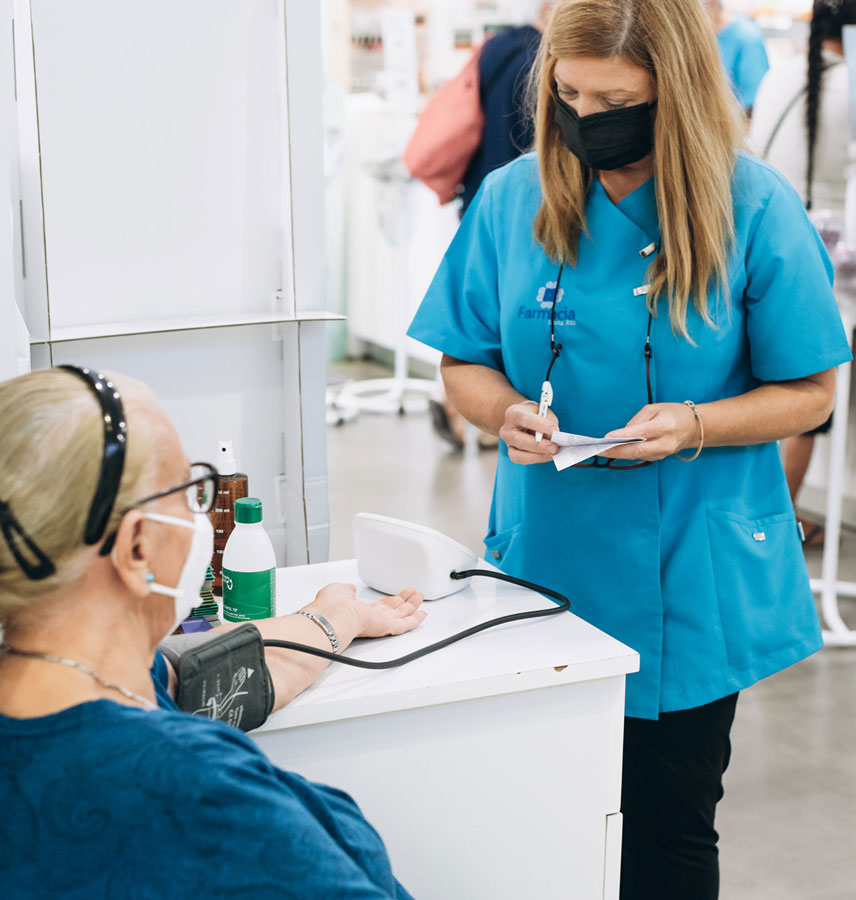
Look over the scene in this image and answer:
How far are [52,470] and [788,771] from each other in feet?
6.82

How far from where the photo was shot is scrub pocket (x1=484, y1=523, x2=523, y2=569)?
5.53 ft

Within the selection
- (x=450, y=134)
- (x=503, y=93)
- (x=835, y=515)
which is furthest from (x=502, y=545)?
(x=450, y=134)

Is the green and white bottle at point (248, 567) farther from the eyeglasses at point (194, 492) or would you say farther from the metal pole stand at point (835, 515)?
the metal pole stand at point (835, 515)

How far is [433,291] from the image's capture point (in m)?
1.74

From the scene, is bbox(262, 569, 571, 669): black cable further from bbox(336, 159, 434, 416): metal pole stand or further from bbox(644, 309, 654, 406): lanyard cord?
bbox(336, 159, 434, 416): metal pole stand

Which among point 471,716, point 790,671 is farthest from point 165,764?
point 790,671

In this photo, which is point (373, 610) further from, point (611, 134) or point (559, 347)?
point (611, 134)

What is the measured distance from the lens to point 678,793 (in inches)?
62.3

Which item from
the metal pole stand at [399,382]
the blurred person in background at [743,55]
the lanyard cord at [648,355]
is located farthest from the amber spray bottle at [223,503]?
the metal pole stand at [399,382]

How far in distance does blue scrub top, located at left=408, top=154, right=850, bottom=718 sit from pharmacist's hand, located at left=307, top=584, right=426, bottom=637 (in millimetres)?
291

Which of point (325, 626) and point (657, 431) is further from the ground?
point (657, 431)

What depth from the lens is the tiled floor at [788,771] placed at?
83.7 inches

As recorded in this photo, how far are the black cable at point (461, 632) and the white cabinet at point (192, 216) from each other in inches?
18.4

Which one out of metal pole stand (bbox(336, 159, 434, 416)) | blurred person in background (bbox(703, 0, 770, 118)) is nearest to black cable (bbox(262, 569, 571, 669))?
blurred person in background (bbox(703, 0, 770, 118))
